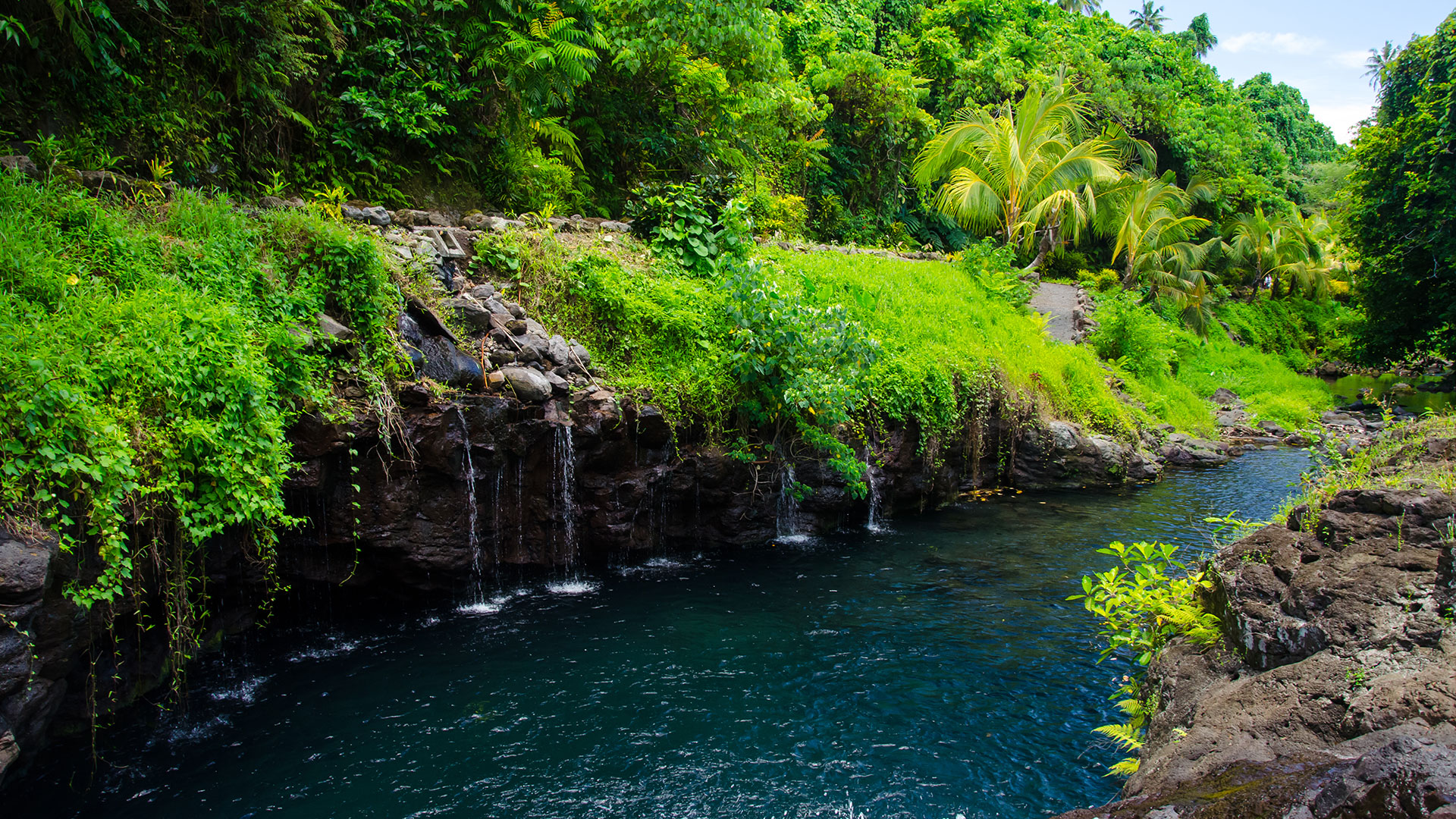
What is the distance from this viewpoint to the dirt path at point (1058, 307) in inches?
835

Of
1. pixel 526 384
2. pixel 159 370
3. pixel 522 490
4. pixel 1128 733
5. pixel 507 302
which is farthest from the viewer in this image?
pixel 507 302

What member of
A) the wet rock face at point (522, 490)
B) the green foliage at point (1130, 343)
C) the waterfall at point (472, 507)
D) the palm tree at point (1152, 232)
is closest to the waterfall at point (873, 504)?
the wet rock face at point (522, 490)

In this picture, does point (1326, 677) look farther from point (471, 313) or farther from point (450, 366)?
point (471, 313)

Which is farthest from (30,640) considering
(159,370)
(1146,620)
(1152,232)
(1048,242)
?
(1152,232)

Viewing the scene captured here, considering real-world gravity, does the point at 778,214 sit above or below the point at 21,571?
above

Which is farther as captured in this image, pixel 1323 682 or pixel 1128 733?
pixel 1128 733

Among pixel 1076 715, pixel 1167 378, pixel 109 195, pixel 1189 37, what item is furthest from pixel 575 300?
pixel 1189 37

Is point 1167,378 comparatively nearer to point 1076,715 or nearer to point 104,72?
point 1076,715

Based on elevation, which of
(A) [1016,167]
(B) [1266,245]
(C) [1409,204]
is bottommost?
(C) [1409,204]

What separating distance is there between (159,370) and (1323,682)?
23.5 feet

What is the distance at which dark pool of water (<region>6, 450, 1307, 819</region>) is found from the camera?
4953mm

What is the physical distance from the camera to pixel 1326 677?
3.62 meters

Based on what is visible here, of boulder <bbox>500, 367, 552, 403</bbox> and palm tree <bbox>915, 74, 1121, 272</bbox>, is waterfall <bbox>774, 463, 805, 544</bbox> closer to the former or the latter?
boulder <bbox>500, 367, 552, 403</bbox>

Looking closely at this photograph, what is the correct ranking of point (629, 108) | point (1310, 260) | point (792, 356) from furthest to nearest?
point (1310, 260) < point (629, 108) < point (792, 356)
